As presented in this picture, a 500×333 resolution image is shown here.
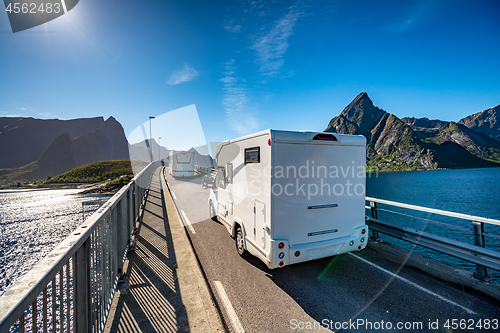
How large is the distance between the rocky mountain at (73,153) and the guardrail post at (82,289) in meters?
120

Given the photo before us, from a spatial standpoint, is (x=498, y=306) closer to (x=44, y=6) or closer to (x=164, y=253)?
(x=164, y=253)

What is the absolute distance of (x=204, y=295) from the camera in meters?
4.12

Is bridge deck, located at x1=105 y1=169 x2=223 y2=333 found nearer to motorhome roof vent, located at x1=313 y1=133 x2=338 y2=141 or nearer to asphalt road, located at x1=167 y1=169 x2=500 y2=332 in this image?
asphalt road, located at x1=167 y1=169 x2=500 y2=332

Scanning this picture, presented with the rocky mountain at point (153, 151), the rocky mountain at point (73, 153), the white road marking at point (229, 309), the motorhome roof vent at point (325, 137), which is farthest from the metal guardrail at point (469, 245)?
the rocky mountain at point (73, 153)

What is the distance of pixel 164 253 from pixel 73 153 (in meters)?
176

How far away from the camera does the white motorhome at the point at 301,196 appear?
4512 mm

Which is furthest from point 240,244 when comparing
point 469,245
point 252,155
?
point 469,245

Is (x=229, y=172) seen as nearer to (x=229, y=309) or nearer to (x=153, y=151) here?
(x=229, y=309)

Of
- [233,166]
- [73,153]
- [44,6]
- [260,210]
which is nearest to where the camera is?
[260,210]

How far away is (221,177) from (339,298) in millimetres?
4612

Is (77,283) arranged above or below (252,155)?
below

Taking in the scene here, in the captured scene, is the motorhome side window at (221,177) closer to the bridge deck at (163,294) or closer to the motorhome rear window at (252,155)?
the motorhome rear window at (252,155)

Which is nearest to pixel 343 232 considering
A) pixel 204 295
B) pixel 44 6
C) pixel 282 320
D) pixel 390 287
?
pixel 390 287

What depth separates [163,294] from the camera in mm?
4098
